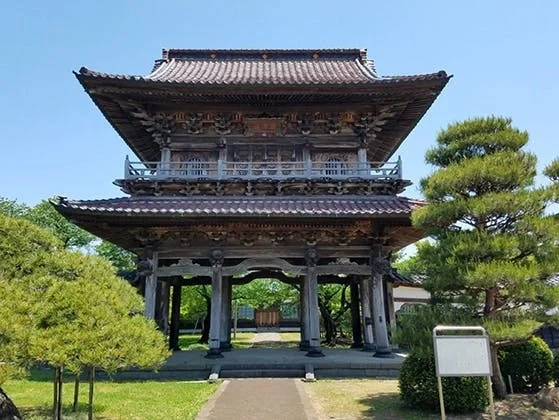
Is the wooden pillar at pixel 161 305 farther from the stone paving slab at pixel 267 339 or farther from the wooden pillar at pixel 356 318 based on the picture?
the stone paving slab at pixel 267 339

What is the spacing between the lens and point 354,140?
16.7 metres

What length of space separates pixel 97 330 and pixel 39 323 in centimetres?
76

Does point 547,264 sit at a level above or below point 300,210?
below

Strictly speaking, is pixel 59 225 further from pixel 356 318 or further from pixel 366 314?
pixel 366 314

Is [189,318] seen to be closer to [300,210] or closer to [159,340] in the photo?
[300,210]

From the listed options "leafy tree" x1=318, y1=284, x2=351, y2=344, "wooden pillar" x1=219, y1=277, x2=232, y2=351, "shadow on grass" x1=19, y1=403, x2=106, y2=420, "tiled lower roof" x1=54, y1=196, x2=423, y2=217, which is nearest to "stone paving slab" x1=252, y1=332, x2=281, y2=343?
"leafy tree" x1=318, y1=284, x2=351, y2=344

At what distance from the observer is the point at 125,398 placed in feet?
33.0

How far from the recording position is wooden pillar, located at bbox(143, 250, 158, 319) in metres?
14.1

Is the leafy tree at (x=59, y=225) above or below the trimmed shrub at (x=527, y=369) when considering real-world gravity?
above

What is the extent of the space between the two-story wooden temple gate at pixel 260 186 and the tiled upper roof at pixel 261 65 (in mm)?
2298

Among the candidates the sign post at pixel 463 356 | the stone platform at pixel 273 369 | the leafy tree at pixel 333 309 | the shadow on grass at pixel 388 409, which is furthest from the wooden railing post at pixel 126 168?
the leafy tree at pixel 333 309

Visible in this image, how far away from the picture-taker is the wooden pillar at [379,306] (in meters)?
14.4

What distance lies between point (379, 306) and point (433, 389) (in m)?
5.91

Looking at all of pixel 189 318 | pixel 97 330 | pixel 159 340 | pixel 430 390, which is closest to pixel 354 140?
pixel 430 390
